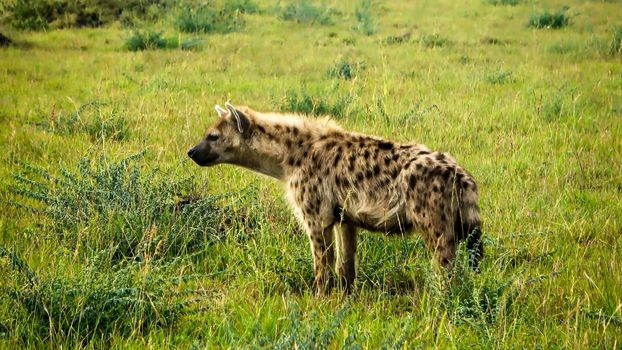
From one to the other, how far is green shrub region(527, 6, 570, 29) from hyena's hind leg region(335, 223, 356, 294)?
A: 11.8 meters

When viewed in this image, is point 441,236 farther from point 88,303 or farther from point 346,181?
point 88,303

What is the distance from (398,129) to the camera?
7.39 meters

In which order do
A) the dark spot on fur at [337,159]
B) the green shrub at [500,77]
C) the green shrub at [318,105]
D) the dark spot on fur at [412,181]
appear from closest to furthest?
the dark spot on fur at [412,181] < the dark spot on fur at [337,159] < the green shrub at [318,105] < the green shrub at [500,77]

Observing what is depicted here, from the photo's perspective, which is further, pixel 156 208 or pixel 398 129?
pixel 398 129

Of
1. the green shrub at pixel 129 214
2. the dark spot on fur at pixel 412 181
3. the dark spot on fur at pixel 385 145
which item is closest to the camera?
the dark spot on fur at pixel 412 181

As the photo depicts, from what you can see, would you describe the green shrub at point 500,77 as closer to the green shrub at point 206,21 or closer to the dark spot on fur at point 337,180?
the green shrub at point 206,21

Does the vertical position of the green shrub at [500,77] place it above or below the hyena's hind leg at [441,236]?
below

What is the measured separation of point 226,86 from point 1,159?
4112mm

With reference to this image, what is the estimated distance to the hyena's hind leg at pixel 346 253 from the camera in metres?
4.33

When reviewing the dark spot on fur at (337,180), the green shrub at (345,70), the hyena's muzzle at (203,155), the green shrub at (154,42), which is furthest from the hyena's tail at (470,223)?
the green shrub at (154,42)

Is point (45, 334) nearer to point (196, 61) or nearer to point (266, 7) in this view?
point (196, 61)

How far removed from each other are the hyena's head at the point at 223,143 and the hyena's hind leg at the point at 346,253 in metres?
0.94

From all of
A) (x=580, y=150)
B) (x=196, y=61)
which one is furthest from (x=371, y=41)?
(x=580, y=150)

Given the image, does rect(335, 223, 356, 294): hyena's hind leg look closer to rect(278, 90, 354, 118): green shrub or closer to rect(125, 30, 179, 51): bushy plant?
rect(278, 90, 354, 118): green shrub
